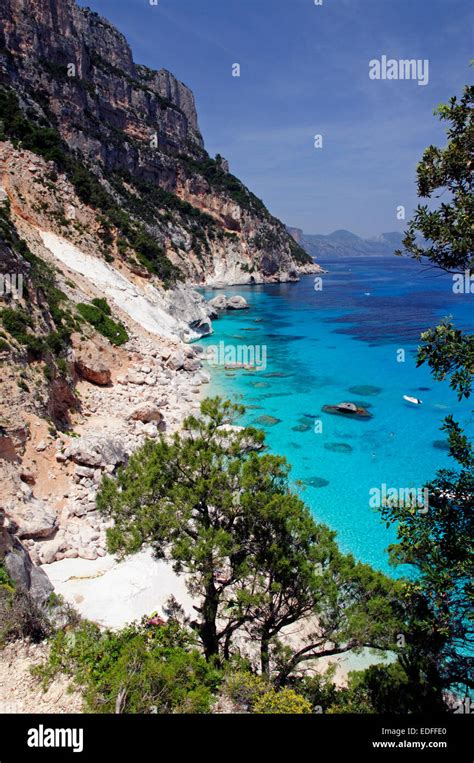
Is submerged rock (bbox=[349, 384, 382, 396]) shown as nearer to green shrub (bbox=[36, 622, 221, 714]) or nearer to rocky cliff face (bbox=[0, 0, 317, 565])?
rocky cliff face (bbox=[0, 0, 317, 565])

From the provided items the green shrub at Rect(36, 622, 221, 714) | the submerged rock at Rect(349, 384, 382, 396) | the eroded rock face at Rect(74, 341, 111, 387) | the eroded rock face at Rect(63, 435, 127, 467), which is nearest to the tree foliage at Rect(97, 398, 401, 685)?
the green shrub at Rect(36, 622, 221, 714)

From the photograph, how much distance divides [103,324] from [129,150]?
7123 cm

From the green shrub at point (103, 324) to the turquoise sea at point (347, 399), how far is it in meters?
7.43

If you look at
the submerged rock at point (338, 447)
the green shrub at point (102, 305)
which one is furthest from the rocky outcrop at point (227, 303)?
the submerged rock at point (338, 447)

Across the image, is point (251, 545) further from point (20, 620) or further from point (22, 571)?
point (22, 571)

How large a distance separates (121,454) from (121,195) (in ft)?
209

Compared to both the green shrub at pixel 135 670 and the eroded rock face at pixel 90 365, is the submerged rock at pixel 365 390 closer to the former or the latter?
the eroded rock face at pixel 90 365

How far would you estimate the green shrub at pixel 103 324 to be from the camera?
2666 cm

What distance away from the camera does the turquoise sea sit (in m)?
17.4

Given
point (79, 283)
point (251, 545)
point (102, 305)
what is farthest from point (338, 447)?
point (79, 283)

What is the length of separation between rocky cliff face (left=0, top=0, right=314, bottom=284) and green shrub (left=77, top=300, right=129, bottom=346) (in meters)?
13.2

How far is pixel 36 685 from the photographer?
6.51 m

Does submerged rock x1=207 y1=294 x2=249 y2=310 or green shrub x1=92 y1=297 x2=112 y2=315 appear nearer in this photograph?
green shrub x1=92 y1=297 x2=112 y2=315
